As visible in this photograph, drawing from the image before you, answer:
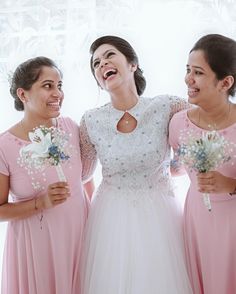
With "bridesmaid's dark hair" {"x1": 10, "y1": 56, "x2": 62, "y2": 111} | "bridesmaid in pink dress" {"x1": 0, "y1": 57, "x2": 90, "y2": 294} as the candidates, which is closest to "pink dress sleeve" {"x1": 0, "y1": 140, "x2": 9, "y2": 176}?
"bridesmaid in pink dress" {"x1": 0, "y1": 57, "x2": 90, "y2": 294}

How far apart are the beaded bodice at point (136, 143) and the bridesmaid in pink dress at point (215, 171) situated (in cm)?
11

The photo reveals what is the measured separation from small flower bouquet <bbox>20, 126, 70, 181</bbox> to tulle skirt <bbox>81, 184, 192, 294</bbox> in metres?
0.30

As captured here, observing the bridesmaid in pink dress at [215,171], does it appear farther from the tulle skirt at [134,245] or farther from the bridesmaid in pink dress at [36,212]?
the bridesmaid in pink dress at [36,212]

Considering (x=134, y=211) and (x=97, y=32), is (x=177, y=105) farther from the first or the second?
(x=97, y=32)

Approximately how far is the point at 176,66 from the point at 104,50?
431mm

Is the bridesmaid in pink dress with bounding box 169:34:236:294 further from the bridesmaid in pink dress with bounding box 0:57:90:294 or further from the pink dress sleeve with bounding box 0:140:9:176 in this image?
the pink dress sleeve with bounding box 0:140:9:176

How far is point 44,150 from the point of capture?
161 centimetres

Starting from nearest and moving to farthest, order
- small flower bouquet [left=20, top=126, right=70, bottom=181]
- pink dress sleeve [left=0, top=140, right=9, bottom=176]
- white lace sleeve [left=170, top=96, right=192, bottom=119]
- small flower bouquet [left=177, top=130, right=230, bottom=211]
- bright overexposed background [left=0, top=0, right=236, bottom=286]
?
small flower bouquet [left=177, top=130, right=230, bottom=211]
small flower bouquet [left=20, top=126, right=70, bottom=181]
pink dress sleeve [left=0, top=140, right=9, bottom=176]
white lace sleeve [left=170, top=96, right=192, bottom=119]
bright overexposed background [left=0, top=0, right=236, bottom=286]

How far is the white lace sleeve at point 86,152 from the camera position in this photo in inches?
75.7

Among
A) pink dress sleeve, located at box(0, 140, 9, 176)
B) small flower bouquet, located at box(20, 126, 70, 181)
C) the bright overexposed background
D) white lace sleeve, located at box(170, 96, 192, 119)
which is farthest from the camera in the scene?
the bright overexposed background

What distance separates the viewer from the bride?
5.59 feet

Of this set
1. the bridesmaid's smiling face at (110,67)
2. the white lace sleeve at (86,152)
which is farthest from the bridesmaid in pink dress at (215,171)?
the white lace sleeve at (86,152)

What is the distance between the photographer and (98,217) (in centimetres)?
183

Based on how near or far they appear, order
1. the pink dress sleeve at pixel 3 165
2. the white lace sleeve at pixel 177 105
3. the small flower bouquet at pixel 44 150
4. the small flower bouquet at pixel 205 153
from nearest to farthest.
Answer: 1. the small flower bouquet at pixel 205 153
2. the small flower bouquet at pixel 44 150
3. the pink dress sleeve at pixel 3 165
4. the white lace sleeve at pixel 177 105
